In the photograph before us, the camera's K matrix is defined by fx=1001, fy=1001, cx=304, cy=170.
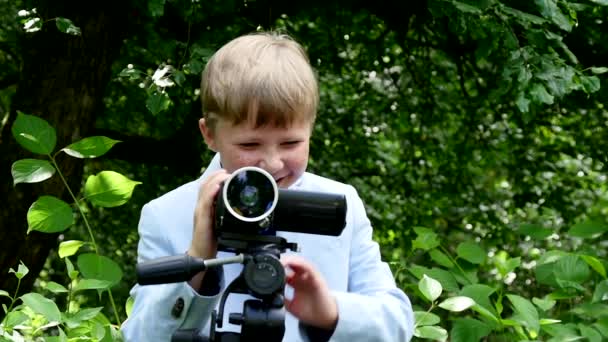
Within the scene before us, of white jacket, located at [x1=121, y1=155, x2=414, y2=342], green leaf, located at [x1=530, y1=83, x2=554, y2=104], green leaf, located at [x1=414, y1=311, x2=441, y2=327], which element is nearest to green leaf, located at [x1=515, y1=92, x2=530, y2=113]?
green leaf, located at [x1=530, y1=83, x2=554, y2=104]

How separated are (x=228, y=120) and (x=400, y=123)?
17.3 feet

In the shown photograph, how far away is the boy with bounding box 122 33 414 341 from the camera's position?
1776mm

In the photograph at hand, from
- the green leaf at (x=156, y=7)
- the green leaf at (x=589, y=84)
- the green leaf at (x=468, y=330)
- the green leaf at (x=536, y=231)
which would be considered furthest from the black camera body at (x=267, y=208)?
the green leaf at (x=589, y=84)

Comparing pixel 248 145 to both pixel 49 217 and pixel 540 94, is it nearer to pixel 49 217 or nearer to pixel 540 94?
pixel 49 217

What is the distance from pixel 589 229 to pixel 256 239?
191 cm

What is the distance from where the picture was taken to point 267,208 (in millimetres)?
1621

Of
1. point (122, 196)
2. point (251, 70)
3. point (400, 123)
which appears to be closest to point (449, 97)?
point (400, 123)

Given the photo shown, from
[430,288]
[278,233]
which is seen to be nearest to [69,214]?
[278,233]

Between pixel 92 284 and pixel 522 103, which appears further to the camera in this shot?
pixel 522 103

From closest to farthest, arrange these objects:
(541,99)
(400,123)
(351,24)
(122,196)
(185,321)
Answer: (185,321) < (122,196) < (541,99) < (351,24) < (400,123)

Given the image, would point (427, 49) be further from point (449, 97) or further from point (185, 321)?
point (185, 321)

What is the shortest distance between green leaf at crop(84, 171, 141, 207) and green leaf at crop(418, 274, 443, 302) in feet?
2.63

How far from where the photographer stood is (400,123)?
7176 millimetres

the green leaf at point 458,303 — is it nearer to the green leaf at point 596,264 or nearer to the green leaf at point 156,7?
the green leaf at point 596,264
